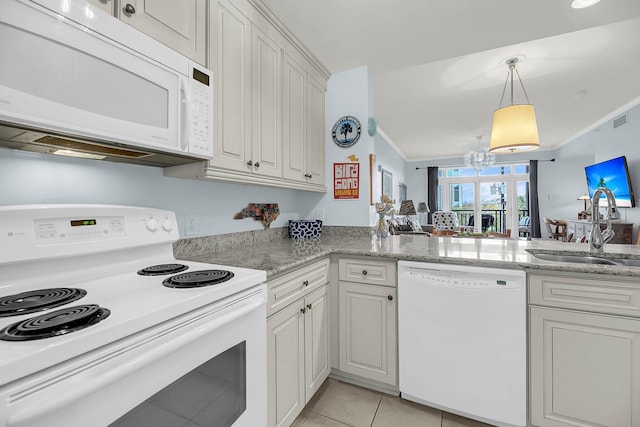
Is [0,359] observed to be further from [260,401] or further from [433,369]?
[433,369]

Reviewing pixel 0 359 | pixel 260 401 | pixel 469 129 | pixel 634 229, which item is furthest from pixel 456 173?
pixel 0 359

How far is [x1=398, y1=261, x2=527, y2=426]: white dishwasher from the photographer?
1409mm

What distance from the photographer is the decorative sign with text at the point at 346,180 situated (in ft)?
8.11

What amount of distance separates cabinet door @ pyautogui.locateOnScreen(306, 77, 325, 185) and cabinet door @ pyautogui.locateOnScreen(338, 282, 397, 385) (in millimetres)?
980

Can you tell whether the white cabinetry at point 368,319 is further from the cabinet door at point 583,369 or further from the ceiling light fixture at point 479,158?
the ceiling light fixture at point 479,158

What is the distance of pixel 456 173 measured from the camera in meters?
8.50

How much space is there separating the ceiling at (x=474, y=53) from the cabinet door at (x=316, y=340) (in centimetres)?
179

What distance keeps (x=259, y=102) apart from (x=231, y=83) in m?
0.23

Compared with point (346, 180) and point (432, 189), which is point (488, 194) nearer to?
point (432, 189)

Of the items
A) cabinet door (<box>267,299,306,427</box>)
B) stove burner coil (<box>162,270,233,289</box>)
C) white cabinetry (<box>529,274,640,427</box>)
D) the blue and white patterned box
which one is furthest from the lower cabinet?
white cabinetry (<box>529,274,640,427</box>)

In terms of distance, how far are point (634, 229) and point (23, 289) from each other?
6632 mm

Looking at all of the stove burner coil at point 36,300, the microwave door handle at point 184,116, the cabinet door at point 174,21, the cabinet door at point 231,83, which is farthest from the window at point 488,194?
the stove burner coil at point 36,300

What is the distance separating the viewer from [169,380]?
74cm

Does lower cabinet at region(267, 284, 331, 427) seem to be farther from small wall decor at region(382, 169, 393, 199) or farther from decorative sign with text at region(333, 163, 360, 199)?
small wall decor at region(382, 169, 393, 199)
